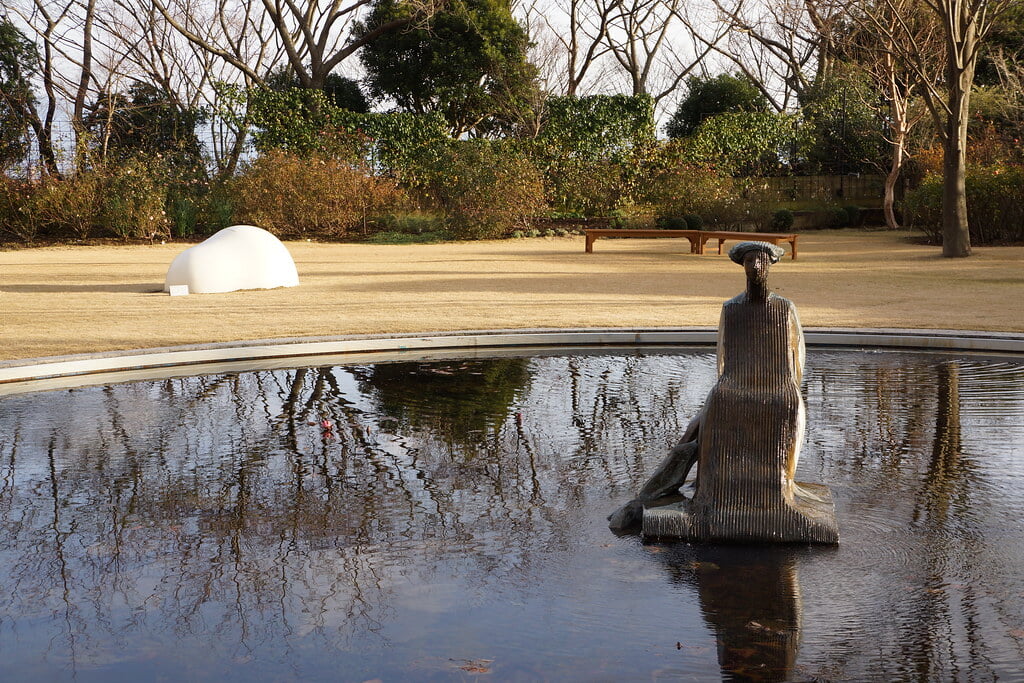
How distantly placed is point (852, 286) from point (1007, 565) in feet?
36.6

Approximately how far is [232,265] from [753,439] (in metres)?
11.2

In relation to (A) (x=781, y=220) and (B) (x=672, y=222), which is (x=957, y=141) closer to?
(A) (x=781, y=220)

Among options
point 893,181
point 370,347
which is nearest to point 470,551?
point 370,347

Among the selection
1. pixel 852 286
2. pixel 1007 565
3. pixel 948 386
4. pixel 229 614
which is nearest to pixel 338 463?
pixel 229 614

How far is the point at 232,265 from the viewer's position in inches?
556

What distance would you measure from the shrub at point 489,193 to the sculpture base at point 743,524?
21006mm

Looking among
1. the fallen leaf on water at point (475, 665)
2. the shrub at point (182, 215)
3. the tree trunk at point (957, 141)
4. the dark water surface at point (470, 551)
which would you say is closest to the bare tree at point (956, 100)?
the tree trunk at point (957, 141)

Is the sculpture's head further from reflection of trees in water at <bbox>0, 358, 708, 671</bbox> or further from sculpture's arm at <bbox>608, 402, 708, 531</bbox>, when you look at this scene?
reflection of trees in water at <bbox>0, 358, 708, 671</bbox>

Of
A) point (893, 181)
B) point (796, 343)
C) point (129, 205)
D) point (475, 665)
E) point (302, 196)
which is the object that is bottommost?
point (475, 665)

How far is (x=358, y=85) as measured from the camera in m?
32.9

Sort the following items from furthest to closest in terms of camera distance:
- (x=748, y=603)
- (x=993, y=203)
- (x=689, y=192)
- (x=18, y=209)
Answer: (x=689, y=192) → (x=18, y=209) → (x=993, y=203) → (x=748, y=603)

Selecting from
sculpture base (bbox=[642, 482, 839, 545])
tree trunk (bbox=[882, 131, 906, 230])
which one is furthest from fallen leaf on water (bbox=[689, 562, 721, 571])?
tree trunk (bbox=[882, 131, 906, 230])

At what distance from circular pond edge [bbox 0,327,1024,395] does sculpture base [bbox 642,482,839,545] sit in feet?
16.0

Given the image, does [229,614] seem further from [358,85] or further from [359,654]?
[358,85]
